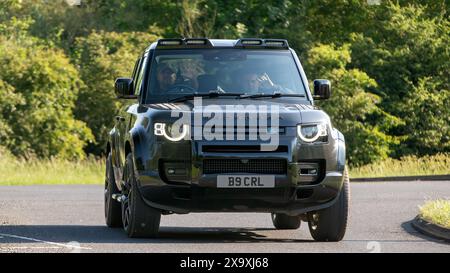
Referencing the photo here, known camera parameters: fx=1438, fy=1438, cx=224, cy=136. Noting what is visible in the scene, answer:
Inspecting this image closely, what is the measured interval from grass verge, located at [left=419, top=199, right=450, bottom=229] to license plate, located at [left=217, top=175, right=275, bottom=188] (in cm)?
249

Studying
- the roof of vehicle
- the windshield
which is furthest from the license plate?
the roof of vehicle

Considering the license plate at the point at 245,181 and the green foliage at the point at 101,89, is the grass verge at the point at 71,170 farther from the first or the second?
the license plate at the point at 245,181

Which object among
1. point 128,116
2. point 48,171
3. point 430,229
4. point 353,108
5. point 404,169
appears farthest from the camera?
point 353,108

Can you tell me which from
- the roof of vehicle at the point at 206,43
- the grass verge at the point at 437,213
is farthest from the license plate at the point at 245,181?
the grass verge at the point at 437,213

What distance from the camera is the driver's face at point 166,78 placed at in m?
15.6

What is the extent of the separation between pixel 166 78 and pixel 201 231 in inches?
85.0

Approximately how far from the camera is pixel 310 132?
14.3 meters

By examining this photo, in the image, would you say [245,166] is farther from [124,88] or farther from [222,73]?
[124,88]

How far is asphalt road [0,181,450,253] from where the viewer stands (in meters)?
14.1

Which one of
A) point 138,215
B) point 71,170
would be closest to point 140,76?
point 138,215

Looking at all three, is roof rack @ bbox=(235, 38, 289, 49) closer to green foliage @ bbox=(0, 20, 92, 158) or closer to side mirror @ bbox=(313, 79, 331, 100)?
side mirror @ bbox=(313, 79, 331, 100)


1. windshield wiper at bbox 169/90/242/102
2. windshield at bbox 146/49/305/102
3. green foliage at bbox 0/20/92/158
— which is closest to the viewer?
windshield wiper at bbox 169/90/242/102

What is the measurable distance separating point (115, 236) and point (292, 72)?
105 inches

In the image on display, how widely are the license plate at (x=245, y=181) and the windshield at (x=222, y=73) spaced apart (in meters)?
1.55
